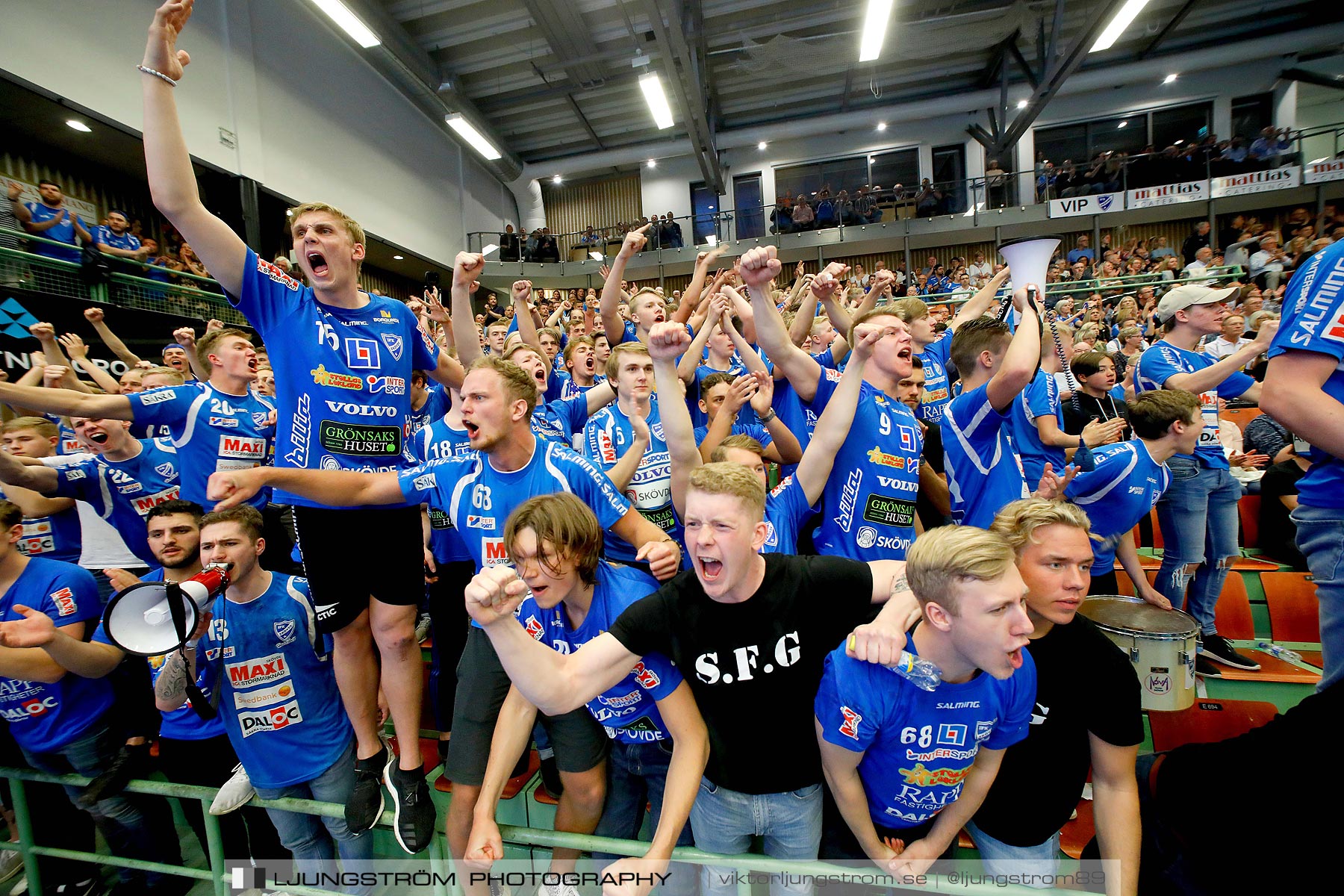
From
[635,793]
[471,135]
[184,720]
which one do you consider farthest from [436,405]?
[471,135]

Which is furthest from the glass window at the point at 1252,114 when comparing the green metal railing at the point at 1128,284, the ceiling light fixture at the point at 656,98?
the ceiling light fixture at the point at 656,98

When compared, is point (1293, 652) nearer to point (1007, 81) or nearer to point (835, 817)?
point (835, 817)

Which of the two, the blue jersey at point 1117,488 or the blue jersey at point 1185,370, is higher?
the blue jersey at point 1185,370

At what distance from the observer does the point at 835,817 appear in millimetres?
2266

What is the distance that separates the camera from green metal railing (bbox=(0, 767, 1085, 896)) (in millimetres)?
1752

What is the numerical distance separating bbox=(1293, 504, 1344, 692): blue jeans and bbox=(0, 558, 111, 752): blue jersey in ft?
16.2

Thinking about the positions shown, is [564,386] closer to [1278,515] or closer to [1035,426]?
[1035,426]

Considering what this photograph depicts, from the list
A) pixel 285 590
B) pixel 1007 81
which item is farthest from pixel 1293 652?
pixel 1007 81

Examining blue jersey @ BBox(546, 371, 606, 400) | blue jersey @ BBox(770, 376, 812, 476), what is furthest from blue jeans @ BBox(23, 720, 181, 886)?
blue jersey @ BBox(770, 376, 812, 476)

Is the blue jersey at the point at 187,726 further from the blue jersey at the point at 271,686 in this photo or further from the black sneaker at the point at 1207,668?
the black sneaker at the point at 1207,668

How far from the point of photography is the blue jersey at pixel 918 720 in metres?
1.78

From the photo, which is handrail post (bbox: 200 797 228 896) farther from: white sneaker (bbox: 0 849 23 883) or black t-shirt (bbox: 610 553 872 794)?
black t-shirt (bbox: 610 553 872 794)

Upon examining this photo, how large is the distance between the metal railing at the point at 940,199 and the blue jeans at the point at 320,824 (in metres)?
17.2

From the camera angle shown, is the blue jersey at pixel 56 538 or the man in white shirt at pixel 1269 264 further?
the man in white shirt at pixel 1269 264
